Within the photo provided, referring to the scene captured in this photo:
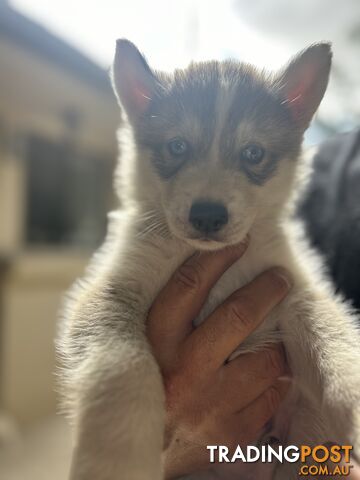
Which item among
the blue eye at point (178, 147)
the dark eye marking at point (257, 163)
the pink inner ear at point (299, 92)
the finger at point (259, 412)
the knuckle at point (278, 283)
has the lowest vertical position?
the finger at point (259, 412)

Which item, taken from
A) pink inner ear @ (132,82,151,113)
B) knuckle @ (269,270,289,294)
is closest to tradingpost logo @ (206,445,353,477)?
knuckle @ (269,270,289,294)

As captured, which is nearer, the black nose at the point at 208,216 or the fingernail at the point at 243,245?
the black nose at the point at 208,216

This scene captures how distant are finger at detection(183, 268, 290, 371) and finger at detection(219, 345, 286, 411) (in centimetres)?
5

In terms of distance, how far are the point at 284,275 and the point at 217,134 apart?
51 centimetres

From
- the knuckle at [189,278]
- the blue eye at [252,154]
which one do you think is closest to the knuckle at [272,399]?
the knuckle at [189,278]

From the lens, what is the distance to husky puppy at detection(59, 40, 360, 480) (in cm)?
115

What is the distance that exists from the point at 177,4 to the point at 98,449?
41.3 inches

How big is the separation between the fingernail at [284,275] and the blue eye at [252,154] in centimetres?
36

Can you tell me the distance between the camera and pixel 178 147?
59.3 inches

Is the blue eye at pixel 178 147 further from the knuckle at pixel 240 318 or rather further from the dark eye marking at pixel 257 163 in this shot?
the knuckle at pixel 240 318

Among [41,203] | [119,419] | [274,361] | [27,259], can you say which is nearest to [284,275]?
[274,361]

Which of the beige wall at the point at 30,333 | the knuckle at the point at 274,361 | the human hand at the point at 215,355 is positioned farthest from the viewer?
the beige wall at the point at 30,333

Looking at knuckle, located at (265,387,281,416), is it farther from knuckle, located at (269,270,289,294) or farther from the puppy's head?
the puppy's head

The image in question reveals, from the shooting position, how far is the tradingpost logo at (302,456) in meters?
1.12
